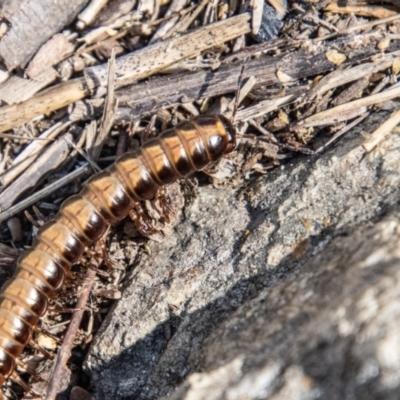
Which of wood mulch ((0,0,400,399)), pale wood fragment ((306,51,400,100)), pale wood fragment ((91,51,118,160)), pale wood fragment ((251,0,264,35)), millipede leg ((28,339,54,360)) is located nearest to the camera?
pale wood fragment ((306,51,400,100))

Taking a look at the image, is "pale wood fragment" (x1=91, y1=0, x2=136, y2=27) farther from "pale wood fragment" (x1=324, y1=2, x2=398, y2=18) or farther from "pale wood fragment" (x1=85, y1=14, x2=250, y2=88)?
"pale wood fragment" (x1=324, y1=2, x2=398, y2=18)

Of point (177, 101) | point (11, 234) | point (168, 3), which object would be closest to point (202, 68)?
point (177, 101)

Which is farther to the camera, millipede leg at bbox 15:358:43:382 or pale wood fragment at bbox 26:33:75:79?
pale wood fragment at bbox 26:33:75:79

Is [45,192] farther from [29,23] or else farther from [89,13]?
[89,13]

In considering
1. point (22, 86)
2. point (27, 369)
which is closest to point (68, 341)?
point (27, 369)

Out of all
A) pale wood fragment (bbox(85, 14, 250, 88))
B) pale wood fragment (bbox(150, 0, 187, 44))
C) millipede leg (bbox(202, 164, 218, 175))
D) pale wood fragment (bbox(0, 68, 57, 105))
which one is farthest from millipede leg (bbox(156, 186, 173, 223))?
pale wood fragment (bbox(0, 68, 57, 105))

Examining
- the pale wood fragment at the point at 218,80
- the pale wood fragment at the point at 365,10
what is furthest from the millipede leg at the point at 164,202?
the pale wood fragment at the point at 365,10

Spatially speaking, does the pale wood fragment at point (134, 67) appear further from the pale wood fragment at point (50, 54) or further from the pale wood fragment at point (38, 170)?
the pale wood fragment at point (38, 170)
